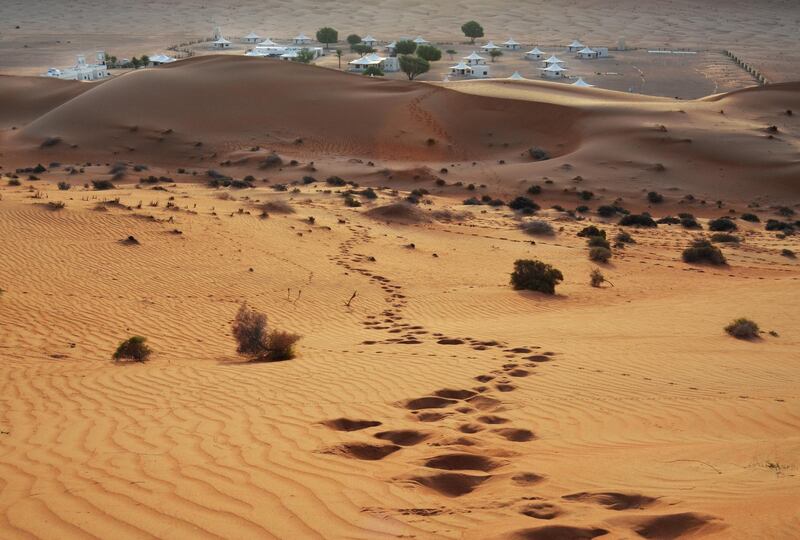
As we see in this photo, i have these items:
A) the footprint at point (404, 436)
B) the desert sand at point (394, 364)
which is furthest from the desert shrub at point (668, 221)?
the footprint at point (404, 436)

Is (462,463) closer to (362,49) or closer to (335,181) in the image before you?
(335,181)

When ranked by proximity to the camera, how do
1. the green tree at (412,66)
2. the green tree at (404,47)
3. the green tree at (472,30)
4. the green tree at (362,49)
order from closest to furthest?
the green tree at (412,66) → the green tree at (404,47) → the green tree at (362,49) → the green tree at (472,30)

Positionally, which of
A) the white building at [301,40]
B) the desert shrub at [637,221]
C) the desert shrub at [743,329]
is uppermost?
the white building at [301,40]

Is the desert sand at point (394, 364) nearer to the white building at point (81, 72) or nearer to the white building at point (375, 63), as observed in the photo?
the white building at point (81, 72)

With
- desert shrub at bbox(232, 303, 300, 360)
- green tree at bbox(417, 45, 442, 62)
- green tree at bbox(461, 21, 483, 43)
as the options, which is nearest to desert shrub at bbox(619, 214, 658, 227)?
desert shrub at bbox(232, 303, 300, 360)

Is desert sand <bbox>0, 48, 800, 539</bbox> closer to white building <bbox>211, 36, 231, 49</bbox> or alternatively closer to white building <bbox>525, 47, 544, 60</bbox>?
white building <bbox>525, 47, 544, 60</bbox>

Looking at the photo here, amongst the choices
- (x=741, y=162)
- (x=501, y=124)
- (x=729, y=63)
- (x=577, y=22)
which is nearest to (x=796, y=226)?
(x=741, y=162)

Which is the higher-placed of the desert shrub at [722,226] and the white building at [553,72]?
the white building at [553,72]
